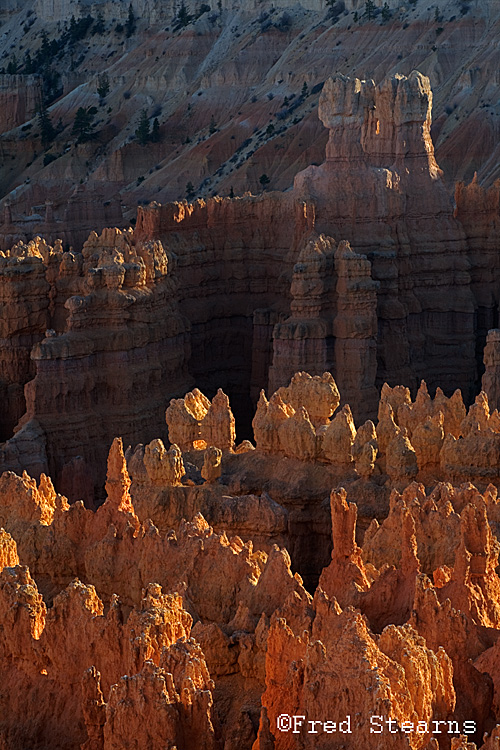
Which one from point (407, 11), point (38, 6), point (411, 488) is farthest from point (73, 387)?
point (38, 6)

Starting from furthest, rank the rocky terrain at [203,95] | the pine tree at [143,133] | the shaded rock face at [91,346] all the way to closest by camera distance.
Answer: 1. the pine tree at [143,133]
2. the rocky terrain at [203,95]
3. the shaded rock face at [91,346]

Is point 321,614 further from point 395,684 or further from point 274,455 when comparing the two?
point 274,455

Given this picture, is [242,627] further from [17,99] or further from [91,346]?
[17,99]

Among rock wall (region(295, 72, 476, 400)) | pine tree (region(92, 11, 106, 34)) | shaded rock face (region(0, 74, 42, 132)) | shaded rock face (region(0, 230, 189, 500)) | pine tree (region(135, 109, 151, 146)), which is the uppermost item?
pine tree (region(92, 11, 106, 34))

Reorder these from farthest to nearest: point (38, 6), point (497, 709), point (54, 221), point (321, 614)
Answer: point (38, 6)
point (54, 221)
point (321, 614)
point (497, 709)

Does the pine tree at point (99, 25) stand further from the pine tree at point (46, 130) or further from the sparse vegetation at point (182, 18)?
the pine tree at point (46, 130)

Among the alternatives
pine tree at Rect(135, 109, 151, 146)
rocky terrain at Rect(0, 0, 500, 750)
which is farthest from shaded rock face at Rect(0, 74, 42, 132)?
pine tree at Rect(135, 109, 151, 146)

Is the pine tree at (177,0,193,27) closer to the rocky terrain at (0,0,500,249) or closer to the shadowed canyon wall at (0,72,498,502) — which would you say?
the rocky terrain at (0,0,500,249)

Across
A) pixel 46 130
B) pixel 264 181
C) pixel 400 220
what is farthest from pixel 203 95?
pixel 400 220

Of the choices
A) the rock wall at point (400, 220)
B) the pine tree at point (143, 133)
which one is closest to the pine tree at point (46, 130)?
the pine tree at point (143, 133)
